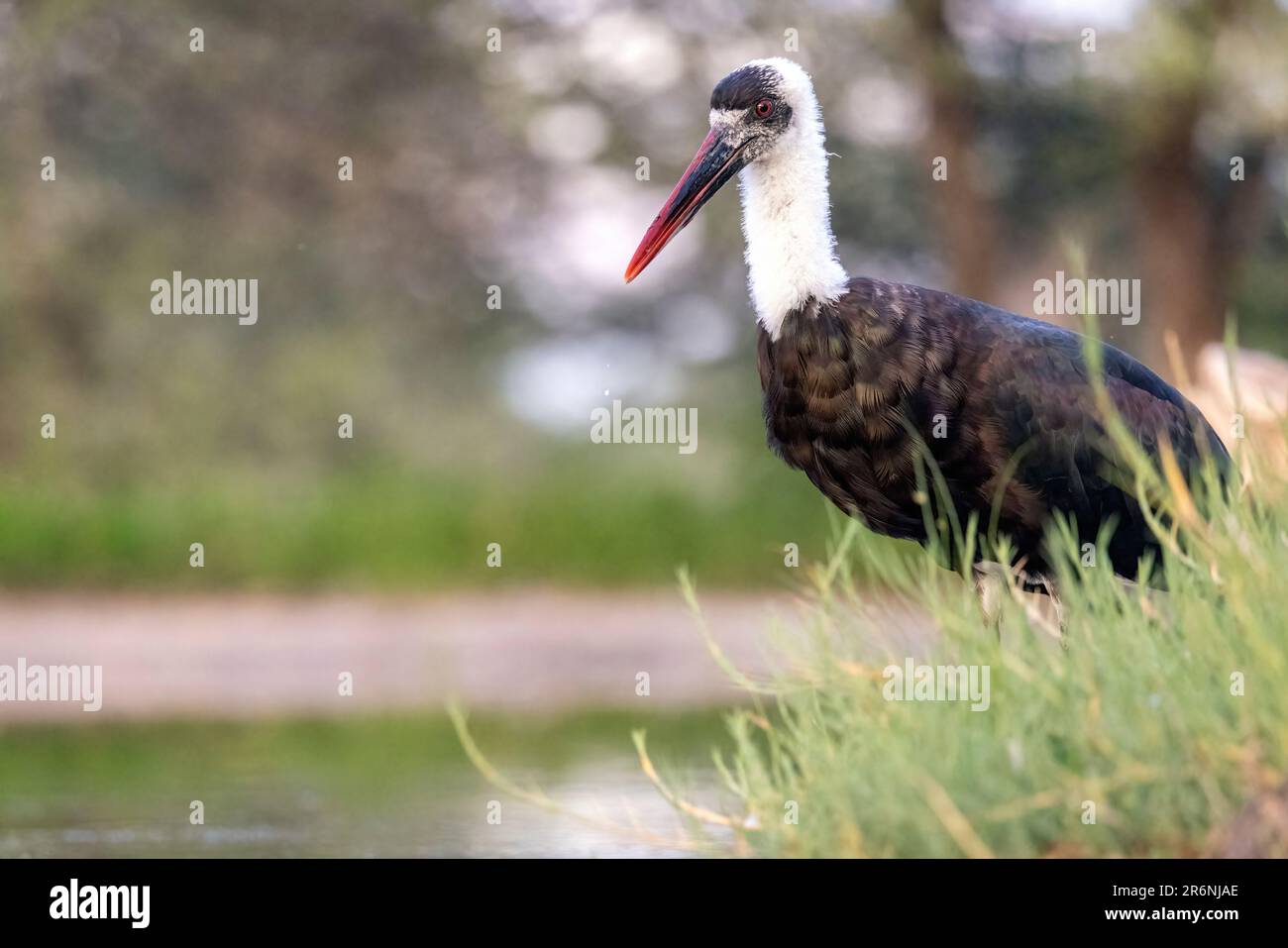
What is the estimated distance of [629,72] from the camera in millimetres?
20750

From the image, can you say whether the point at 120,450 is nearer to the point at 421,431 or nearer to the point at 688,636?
the point at 421,431

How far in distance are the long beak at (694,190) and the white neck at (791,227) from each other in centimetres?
8

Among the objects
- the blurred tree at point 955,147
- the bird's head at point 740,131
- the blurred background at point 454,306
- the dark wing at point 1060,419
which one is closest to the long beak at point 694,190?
the bird's head at point 740,131

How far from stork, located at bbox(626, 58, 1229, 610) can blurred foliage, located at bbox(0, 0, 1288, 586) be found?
9.58 metres

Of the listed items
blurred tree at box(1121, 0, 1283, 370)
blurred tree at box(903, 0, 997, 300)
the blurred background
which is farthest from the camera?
blurred tree at box(903, 0, 997, 300)

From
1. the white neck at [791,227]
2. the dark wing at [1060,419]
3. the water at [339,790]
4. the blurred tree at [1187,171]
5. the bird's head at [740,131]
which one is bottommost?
the water at [339,790]

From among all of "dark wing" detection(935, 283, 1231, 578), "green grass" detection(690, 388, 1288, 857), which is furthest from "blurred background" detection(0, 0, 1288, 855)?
"green grass" detection(690, 388, 1288, 857)

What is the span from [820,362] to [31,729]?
6907 mm

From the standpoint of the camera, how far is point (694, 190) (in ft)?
20.6

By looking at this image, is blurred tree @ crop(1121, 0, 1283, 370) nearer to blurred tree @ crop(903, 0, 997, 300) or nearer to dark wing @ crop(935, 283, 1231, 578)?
blurred tree @ crop(903, 0, 997, 300)

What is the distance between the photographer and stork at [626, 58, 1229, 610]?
5.75 m

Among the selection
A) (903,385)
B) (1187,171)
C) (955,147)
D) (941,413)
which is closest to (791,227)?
(903,385)

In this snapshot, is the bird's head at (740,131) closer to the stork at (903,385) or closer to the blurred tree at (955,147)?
the stork at (903,385)

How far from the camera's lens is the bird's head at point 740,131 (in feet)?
20.1
